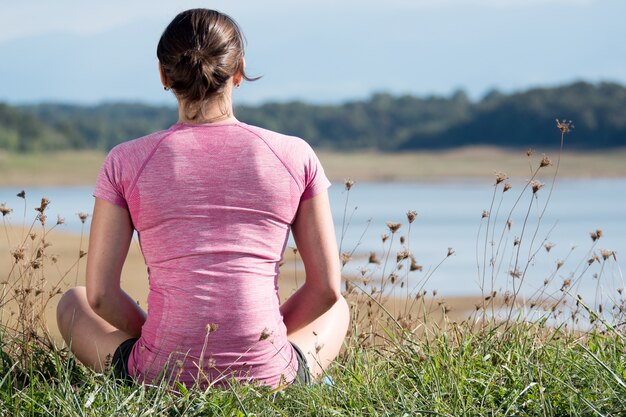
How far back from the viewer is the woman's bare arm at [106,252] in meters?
3.44

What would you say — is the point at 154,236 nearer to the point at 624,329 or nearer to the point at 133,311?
the point at 133,311

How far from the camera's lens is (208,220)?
337 cm

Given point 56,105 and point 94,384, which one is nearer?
point 94,384

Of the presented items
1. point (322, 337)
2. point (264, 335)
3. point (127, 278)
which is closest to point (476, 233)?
point (127, 278)

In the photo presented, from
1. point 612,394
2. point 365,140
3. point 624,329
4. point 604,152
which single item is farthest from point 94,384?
point 365,140

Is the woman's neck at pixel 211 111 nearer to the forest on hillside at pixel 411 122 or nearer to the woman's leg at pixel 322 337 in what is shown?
the woman's leg at pixel 322 337

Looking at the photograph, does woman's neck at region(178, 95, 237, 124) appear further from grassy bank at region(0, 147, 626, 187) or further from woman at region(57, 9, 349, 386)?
grassy bank at region(0, 147, 626, 187)

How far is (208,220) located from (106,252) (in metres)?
0.37

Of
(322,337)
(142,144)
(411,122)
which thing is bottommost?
(411,122)

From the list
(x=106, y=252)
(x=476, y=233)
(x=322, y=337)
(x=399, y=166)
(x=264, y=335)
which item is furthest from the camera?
(x=399, y=166)

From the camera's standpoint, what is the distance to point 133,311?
3660 mm

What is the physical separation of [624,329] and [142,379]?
223cm

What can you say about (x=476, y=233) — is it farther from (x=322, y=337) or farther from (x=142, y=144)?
(x=142, y=144)

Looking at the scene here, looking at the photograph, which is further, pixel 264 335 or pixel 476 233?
pixel 476 233
